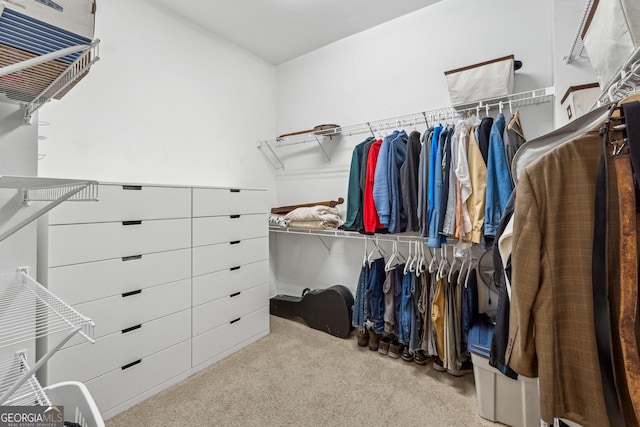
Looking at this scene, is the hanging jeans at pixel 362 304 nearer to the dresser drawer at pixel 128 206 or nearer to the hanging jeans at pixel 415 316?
the hanging jeans at pixel 415 316

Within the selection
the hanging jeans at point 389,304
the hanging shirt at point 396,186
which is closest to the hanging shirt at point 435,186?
the hanging shirt at point 396,186

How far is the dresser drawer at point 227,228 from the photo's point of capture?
1985mm

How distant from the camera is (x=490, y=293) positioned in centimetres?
193

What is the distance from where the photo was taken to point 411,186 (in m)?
1.95

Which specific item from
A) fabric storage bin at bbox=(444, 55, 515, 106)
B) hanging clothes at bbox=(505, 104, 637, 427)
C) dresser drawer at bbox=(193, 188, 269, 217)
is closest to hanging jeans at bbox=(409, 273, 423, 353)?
hanging clothes at bbox=(505, 104, 637, 427)

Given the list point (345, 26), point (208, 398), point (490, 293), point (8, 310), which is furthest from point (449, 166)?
point (8, 310)

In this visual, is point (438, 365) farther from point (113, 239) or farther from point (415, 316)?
point (113, 239)

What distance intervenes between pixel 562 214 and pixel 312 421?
4.89 ft

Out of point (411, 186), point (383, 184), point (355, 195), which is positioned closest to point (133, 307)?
point (355, 195)

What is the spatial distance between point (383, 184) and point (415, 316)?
947mm

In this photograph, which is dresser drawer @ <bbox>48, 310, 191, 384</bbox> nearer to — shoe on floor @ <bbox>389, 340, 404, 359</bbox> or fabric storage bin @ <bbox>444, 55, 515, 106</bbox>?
shoe on floor @ <bbox>389, 340, 404, 359</bbox>

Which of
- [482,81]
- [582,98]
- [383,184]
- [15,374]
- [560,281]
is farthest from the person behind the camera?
[383,184]

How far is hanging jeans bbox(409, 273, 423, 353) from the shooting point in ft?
6.31

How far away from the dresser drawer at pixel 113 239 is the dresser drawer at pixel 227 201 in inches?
6.2
